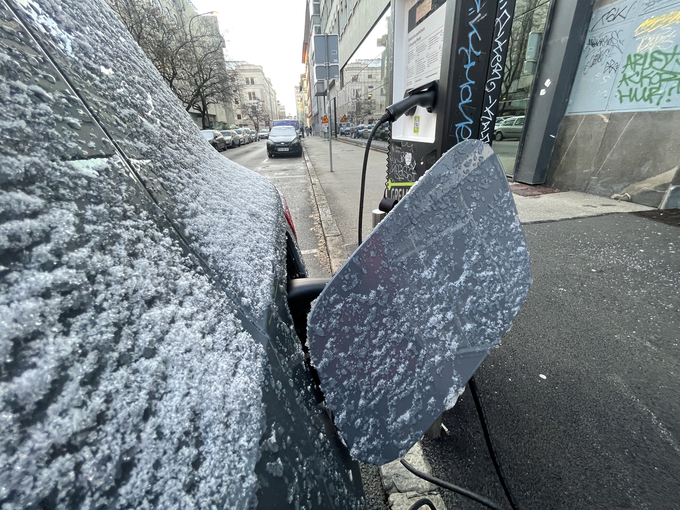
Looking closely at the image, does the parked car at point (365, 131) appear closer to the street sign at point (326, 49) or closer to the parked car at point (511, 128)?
the street sign at point (326, 49)

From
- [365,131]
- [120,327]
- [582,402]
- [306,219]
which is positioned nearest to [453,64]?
[120,327]

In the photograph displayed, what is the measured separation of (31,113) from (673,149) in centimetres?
662

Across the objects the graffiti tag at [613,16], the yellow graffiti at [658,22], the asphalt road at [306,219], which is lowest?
the asphalt road at [306,219]

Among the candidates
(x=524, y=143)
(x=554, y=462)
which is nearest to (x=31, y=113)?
(x=554, y=462)

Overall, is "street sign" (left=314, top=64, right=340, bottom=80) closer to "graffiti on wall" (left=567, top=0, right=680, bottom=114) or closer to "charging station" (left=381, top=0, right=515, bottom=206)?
"graffiti on wall" (left=567, top=0, right=680, bottom=114)

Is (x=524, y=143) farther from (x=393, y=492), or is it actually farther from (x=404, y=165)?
(x=393, y=492)

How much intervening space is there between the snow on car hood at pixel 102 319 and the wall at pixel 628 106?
6.41 meters

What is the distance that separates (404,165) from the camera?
8.73ft

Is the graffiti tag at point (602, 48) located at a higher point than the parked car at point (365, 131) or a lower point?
higher

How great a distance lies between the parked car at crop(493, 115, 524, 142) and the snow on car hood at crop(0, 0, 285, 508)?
24.8 ft

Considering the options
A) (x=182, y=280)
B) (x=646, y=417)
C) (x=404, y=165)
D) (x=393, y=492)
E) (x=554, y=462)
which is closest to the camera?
(x=182, y=280)

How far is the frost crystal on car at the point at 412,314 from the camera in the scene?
1.80 feet

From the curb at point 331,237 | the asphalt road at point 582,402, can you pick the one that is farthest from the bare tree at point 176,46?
the asphalt road at point 582,402

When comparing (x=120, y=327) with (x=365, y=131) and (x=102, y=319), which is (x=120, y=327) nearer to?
(x=102, y=319)
